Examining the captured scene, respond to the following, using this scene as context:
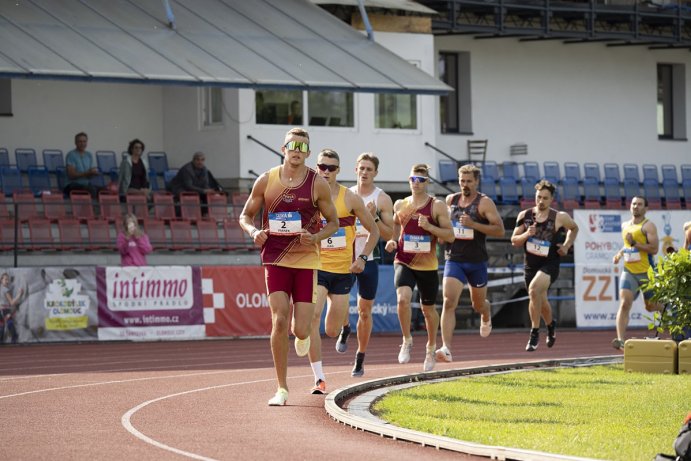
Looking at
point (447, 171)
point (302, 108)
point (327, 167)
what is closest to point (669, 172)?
point (447, 171)

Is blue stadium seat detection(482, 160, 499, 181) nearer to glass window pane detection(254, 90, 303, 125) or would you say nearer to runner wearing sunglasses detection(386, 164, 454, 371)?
glass window pane detection(254, 90, 303, 125)

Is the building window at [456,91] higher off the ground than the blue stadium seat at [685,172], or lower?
higher

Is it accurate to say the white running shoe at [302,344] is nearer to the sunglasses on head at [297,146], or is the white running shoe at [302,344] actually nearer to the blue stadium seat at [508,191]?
the sunglasses on head at [297,146]

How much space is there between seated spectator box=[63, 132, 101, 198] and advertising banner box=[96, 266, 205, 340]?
12.8 ft

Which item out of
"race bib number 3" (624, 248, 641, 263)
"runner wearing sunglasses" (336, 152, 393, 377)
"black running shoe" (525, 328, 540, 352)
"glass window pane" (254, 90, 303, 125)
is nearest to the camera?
"runner wearing sunglasses" (336, 152, 393, 377)

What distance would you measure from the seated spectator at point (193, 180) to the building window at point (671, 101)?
18.2 m

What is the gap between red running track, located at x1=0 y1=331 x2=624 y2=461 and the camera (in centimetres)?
1026

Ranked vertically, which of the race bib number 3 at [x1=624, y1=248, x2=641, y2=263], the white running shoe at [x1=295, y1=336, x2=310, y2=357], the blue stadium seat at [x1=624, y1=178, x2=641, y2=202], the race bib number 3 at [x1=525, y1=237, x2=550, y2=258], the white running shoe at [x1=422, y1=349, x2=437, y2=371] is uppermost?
the blue stadium seat at [x1=624, y1=178, x2=641, y2=202]

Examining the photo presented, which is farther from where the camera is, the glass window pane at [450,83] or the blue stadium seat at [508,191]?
the glass window pane at [450,83]

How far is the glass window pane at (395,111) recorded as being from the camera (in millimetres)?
34875

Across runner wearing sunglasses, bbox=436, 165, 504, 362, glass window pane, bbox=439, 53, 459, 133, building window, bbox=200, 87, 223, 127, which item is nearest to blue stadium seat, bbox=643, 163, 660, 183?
glass window pane, bbox=439, 53, 459, 133

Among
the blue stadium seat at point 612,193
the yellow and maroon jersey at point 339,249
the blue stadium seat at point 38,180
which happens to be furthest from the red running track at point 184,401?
the blue stadium seat at point 612,193

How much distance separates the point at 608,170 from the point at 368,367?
74.5 ft

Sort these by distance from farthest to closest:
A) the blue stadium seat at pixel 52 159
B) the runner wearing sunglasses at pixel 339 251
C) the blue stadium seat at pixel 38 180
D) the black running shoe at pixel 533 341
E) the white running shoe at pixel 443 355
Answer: the blue stadium seat at pixel 52 159, the blue stadium seat at pixel 38 180, the black running shoe at pixel 533 341, the white running shoe at pixel 443 355, the runner wearing sunglasses at pixel 339 251
